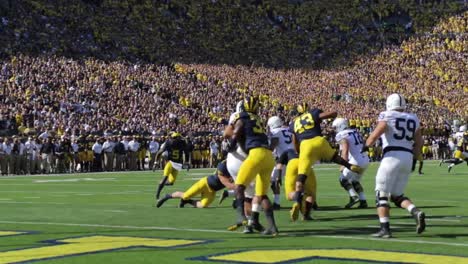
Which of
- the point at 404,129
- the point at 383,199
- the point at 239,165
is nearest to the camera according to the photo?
the point at 383,199

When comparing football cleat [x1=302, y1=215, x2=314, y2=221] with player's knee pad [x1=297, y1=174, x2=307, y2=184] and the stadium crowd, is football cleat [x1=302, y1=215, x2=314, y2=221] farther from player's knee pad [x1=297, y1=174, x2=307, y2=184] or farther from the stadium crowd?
the stadium crowd

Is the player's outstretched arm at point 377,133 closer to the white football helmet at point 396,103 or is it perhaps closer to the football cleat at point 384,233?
the white football helmet at point 396,103

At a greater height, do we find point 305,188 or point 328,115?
point 328,115

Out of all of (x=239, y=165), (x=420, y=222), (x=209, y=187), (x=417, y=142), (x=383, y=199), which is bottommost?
(x=420, y=222)

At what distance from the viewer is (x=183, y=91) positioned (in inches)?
1906

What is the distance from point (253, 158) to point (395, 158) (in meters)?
1.81

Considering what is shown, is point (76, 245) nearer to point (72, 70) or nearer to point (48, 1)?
point (72, 70)

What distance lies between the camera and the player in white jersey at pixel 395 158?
11195mm

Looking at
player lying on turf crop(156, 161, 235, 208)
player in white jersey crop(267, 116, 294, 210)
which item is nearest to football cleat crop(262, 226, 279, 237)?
player lying on turf crop(156, 161, 235, 208)

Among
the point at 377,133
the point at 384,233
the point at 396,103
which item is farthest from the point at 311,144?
the point at 384,233

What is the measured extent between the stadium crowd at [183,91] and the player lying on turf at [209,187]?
787 inches

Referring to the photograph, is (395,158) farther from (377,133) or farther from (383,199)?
(383,199)

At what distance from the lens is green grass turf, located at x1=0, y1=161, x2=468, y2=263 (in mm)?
9961

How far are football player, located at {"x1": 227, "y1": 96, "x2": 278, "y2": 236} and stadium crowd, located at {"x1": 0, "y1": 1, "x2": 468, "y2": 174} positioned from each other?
23603 millimetres
